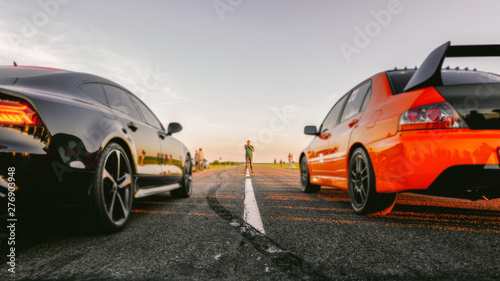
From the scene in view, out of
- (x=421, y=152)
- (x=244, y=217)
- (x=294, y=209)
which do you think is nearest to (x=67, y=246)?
(x=244, y=217)

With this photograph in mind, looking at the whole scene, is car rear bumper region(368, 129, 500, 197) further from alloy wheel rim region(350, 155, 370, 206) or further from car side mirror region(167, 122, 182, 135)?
car side mirror region(167, 122, 182, 135)

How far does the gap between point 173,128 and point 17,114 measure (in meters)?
2.75

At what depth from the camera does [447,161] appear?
2.44m

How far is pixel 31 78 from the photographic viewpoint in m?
2.38

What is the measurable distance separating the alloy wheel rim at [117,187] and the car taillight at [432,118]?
256cm

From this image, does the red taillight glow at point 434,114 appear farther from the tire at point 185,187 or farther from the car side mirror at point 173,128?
the tire at point 185,187

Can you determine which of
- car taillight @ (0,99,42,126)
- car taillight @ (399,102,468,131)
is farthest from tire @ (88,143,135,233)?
car taillight @ (399,102,468,131)

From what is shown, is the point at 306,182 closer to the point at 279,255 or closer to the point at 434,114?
the point at 434,114

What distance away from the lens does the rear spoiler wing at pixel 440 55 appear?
2.60m

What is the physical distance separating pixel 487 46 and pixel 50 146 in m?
3.60

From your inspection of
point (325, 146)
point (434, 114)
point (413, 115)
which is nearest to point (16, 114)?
point (413, 115)

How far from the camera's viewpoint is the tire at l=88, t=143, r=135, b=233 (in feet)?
7.84

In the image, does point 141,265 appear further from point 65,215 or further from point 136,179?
point 136,179

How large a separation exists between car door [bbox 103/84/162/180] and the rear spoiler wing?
2792 millimetres
